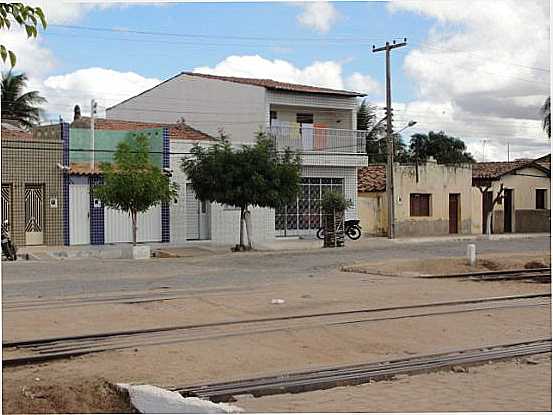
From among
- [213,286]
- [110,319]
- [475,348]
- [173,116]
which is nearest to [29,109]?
[173,116]

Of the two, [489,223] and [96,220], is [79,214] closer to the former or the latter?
[96,220]

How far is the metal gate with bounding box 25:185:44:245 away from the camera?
28.7 meters

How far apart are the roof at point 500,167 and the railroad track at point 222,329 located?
91.5ft

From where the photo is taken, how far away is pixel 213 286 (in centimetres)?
1814

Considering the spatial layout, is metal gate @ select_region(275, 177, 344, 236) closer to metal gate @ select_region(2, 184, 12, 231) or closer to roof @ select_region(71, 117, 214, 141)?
roof @ select_region(71, 117, 214, 141)

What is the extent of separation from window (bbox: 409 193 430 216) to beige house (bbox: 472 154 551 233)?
3638 mm

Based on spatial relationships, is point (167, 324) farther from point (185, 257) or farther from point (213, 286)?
point (185, 257)

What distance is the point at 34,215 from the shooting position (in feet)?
94.7

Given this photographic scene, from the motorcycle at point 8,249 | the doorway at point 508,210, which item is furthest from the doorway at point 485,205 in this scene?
the motorcycle at point 8,249

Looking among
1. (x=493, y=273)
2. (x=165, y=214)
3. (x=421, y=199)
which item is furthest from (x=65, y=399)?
(x=421, y=199)

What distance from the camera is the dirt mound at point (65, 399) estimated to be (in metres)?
6.95

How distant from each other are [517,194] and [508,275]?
23.7 metres

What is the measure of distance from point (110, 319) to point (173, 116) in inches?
1078

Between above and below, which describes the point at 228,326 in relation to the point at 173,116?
below
